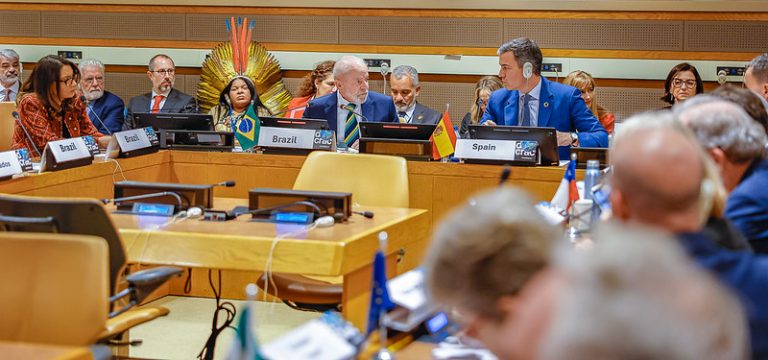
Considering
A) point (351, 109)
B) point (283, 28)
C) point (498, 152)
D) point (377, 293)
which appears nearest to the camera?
point (377, 293)

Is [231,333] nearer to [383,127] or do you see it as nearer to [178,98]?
[383,127]

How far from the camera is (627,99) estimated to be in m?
7.95

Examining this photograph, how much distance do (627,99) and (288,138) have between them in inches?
145

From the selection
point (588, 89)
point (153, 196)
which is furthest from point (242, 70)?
point (153, 196)

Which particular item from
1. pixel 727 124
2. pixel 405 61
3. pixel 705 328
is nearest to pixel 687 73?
pixel 405 61

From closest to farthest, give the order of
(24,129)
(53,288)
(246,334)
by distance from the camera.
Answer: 1. (246,334)
2. (53,288)
3. (24,129)

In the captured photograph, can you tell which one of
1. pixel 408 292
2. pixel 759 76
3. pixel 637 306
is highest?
pixel 759 76

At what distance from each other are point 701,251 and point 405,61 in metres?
6.60

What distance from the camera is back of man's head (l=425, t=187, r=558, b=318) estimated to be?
Result: 1329 millimetres

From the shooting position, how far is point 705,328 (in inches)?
39.3

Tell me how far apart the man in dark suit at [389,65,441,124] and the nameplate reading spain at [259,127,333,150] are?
1.66 m

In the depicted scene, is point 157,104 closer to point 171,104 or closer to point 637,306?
point 171,104

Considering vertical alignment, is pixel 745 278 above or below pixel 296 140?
below

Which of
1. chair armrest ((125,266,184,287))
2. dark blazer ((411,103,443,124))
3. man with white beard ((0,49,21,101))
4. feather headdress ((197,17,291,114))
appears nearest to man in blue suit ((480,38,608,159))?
dark blazer ((411,103,443,124))
